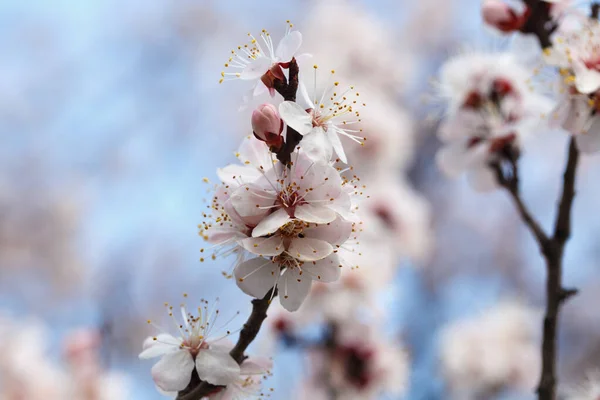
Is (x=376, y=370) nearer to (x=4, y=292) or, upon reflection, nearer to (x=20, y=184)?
(x=4, y=292)

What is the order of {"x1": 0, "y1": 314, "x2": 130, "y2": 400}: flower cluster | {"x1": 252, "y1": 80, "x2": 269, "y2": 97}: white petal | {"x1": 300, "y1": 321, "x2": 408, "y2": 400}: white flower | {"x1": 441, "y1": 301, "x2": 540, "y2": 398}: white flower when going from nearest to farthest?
{"x1": 252, "y1": 80, "x2": 269, "y2": 97}: white petal, {"x1": 300, "y1": 321, "x2": 408, "y2": 400}: white flower, {"x1": 0, "y1": 314, "x2": 130, "y2": 400}: flower cluster, {"x1": 441, "y1": 301, "x2": 540, "y2": 398}: white flower

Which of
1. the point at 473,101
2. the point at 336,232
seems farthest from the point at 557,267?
the point at 336,232

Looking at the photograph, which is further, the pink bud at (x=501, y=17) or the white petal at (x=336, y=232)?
the pink bud at (x=501, y=17)

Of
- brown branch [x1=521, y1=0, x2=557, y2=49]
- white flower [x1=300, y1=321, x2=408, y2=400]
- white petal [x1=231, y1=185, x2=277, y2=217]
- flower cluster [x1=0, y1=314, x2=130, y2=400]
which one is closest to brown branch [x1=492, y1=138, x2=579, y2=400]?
brown branch [x1=521, y1=0, x2=557, y2=49]

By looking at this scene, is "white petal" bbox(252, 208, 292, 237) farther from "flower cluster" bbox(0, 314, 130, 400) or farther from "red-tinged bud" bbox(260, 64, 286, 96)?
"flower cluster" bbox(0, 314, 130, 400)

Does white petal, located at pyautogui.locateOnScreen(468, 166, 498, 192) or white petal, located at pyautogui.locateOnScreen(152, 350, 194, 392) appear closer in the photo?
white petal, located at pyautogui.locateOnScreen(152, 350, 194, 392)

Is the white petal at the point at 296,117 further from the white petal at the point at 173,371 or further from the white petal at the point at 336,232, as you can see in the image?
the white petal at the point at 173,371

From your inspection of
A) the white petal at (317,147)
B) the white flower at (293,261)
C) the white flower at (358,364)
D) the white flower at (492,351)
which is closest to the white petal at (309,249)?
the white flower at (293,261)
